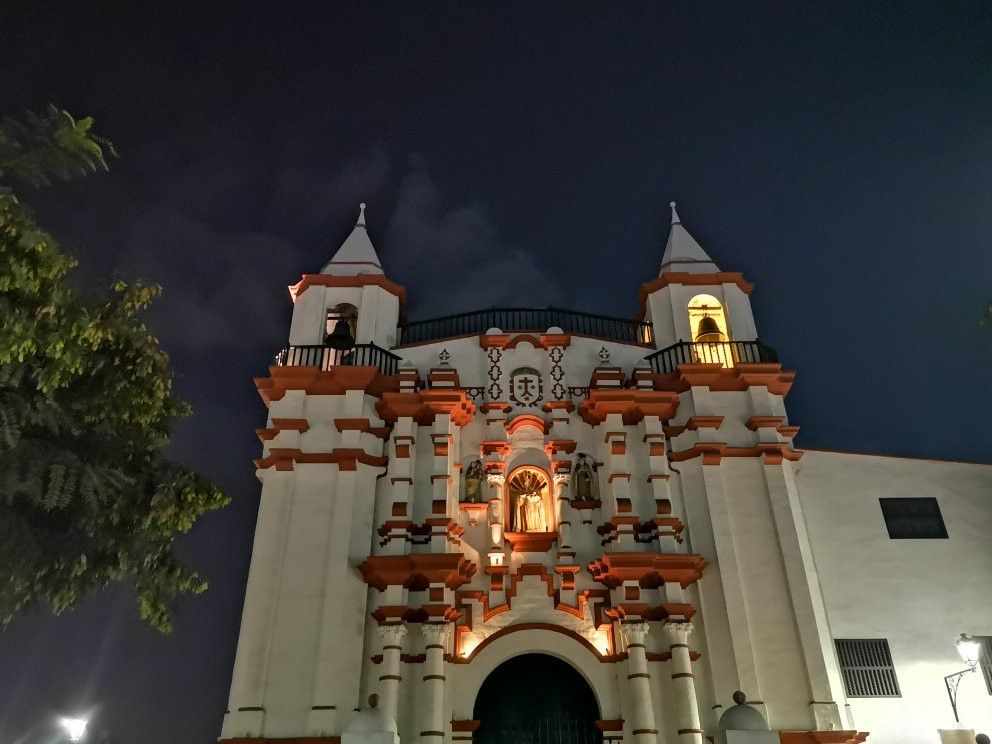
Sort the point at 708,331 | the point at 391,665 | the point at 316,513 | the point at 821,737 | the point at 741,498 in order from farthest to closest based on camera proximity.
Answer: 1. the point at 708,331
2. the point at 741,498
3. the point at 316,513
4. the point at 391,665
5. the point at 821,737

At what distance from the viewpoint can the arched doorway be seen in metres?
12.7

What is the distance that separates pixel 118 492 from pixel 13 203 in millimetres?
3242

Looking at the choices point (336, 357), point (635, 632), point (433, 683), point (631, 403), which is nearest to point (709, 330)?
point (631, 403)

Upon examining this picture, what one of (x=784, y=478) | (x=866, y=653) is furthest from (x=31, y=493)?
(x=866, y=653)

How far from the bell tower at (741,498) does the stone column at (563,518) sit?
2122 millimetres

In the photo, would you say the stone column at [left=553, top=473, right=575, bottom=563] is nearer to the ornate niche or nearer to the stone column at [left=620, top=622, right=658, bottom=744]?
the ornate niche

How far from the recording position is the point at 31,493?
24.8 feet

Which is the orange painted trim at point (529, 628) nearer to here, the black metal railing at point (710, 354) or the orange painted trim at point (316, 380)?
the orange painted trim at point (316, 380)

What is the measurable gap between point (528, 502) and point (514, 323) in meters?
4.14

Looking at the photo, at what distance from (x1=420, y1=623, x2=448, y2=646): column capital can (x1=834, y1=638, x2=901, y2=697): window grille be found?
675 cm

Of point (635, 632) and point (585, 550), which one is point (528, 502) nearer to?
point (585, 550)

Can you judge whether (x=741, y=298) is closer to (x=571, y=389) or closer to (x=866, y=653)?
(x=571, y=389)

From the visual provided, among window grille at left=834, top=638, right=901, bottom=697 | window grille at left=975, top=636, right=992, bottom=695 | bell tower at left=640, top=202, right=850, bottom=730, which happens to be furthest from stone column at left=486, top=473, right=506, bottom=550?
window grille at left=975, top=636, right=992, bottom=695

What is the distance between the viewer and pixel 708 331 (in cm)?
1652
